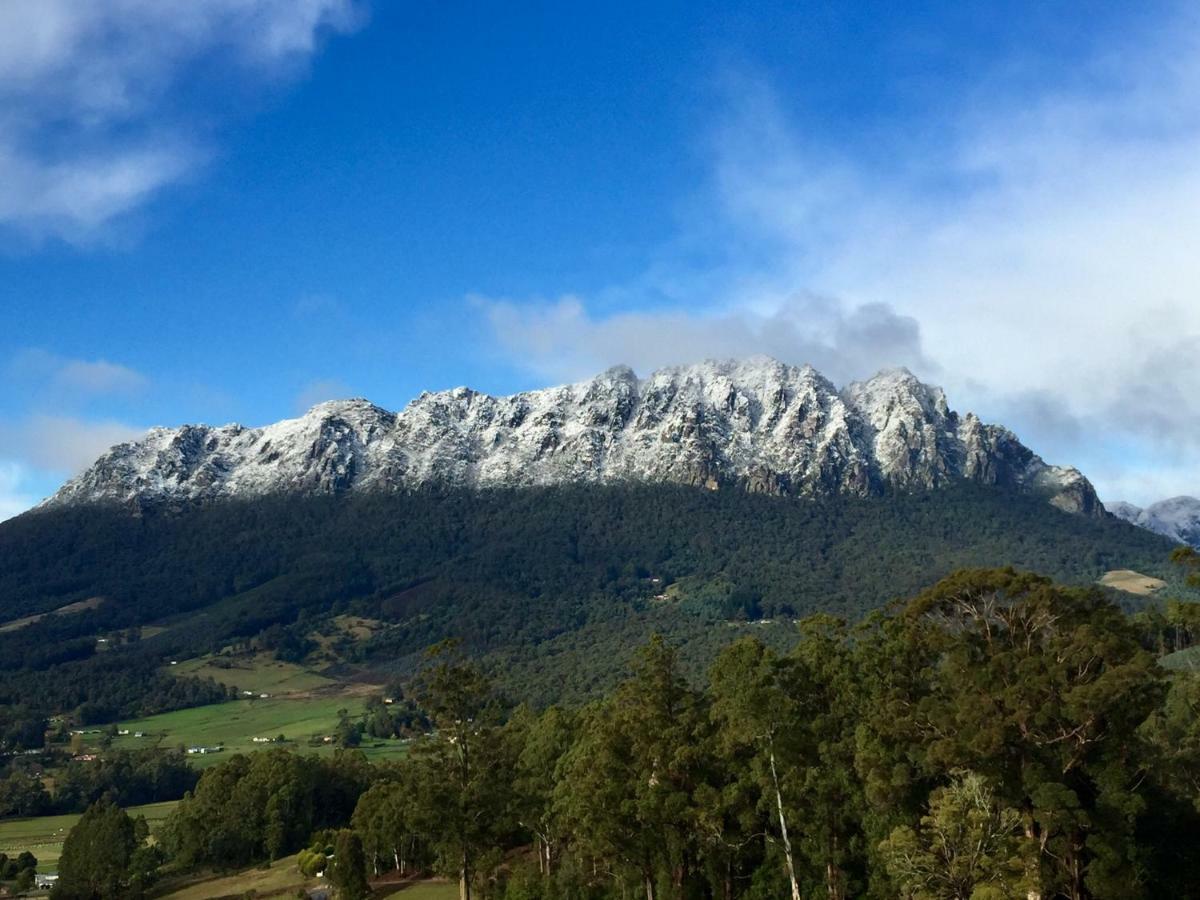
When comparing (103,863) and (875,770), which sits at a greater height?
(875,770)

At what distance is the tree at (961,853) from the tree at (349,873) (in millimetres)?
55076

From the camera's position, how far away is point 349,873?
3221 inches

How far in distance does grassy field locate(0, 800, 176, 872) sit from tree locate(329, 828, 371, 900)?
57451 millimetres

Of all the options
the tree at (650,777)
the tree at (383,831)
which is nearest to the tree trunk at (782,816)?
the tree at (650,777)

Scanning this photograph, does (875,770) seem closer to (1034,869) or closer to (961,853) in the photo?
(961,853)

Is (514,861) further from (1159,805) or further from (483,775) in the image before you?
(1159,805)

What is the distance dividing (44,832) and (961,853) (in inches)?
5883

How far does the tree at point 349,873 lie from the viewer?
81188 millimetres

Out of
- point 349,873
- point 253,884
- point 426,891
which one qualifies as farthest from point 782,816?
point 253,884

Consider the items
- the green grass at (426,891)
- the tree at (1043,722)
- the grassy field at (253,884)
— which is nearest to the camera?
the tree at (1043,722)

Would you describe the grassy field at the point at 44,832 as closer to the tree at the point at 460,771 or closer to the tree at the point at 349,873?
the tree at the point at 349,873

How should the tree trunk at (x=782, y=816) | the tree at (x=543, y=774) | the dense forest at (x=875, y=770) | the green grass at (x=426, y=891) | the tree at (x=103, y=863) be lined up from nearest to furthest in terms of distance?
1. the dense forest at (x=875, y=770)
2. the tree trunk at (x=782, y=816)
3. the tree at (x=543, y=774)
4. the green grass at (x=426, y=891)
5. the tree at (x=103, y=863)

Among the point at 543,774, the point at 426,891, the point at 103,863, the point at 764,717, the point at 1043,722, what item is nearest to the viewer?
the point at 1043,722

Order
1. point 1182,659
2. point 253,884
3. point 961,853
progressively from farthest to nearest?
1. point 1182,659
2. point 253,884
3. point 961,853
